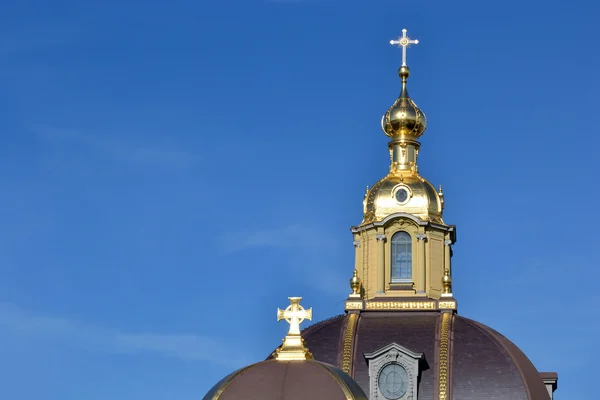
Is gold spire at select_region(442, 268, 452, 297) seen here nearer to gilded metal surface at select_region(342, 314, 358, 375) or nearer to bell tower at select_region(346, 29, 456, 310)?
bell tower at select_region(346, 29, 456, 310)

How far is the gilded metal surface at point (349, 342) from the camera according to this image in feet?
244

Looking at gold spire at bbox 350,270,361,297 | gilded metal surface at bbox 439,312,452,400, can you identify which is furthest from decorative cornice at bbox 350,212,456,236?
gilded metal surface at bbox 439,312,452,400

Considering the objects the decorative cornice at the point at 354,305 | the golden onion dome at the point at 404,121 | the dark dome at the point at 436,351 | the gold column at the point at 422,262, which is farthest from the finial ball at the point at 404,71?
the dark dome at the point at 436,351

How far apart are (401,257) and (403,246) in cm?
59

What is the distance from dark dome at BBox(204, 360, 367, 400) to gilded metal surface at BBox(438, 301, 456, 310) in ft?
128

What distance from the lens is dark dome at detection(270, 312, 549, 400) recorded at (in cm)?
7269

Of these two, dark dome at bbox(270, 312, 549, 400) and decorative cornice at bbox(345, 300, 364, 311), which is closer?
dark dome at bbox(270, 312, 549, 400)

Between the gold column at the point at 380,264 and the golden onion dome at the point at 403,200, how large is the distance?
1107 mm

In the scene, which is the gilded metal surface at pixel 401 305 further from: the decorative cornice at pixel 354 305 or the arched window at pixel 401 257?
the arched window at pixel 401 257

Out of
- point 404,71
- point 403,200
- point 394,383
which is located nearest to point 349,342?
point 394,383

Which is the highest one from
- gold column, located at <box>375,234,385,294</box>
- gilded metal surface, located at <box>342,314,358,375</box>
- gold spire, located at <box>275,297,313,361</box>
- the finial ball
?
the finial ball

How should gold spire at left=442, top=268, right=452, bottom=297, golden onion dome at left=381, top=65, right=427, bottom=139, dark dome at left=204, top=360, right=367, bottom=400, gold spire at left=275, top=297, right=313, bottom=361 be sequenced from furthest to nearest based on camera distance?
golden onion dome at left=381, top=65, right=427, bottom=139, gold spire at left=442, top=268, right=452, bottom=297, gold spire at left=275, top=297, right=313, bottom=361, dark dome at left=204, top=360, right=367, bottom=400

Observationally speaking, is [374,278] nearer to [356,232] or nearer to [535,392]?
[356,232]

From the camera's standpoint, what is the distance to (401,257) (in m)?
82.9
